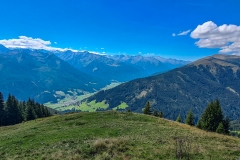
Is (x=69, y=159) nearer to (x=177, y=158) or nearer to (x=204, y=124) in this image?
(x=177, y=158)

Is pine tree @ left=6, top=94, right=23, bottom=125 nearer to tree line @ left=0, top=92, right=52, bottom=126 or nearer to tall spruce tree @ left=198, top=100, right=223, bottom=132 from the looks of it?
tree line @ left=0, top=92, right=52, bottom=126

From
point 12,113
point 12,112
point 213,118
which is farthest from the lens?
point 12,112

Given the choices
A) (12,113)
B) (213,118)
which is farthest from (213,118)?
(12,113)

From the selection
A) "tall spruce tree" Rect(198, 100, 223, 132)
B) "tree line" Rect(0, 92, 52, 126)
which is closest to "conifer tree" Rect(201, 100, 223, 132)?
"tall spruce tree" Rect(198, 100, 223, 132)

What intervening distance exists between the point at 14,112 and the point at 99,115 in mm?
51917

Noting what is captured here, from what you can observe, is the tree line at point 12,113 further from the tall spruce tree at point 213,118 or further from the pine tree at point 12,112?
the tall spruce tree at point 213,118

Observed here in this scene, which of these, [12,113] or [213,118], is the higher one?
[12,113]

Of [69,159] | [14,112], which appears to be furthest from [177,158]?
[14,112]

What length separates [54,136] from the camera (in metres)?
27.5

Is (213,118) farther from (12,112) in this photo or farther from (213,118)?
(12,112)

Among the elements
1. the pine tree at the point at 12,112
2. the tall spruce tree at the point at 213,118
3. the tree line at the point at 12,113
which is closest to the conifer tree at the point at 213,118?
the tall spruce tree at the point at 213,118

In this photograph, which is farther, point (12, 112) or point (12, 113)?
point (12, 112)

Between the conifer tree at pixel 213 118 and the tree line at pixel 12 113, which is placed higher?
the tree line at pixel 12 113

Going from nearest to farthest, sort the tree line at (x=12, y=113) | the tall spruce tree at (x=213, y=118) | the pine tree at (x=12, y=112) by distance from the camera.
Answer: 1. the tall spruce tree at (x=213, y=118)
2. the tree line at (x=12, y=113)
3. the pine tree at (x=12, y=112)
